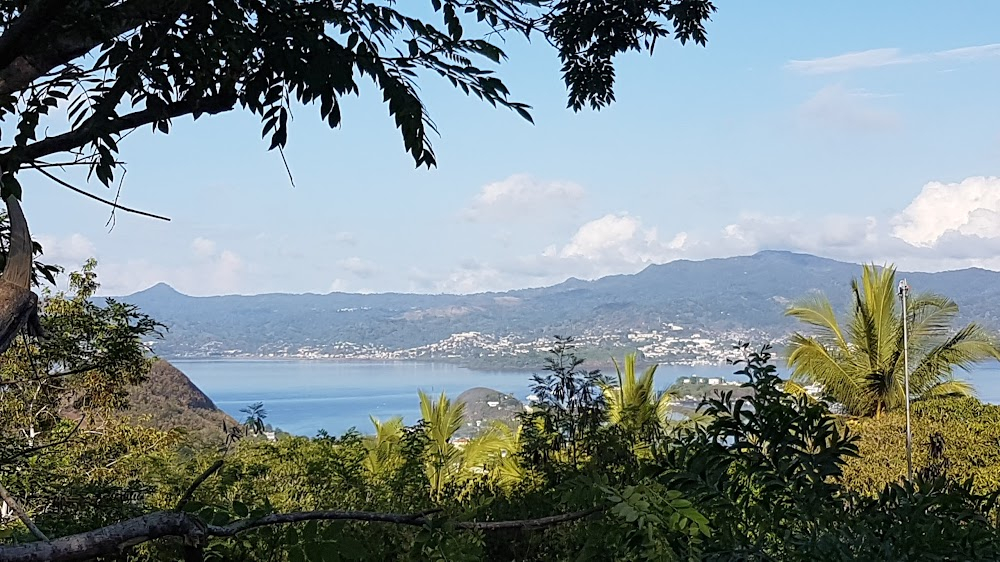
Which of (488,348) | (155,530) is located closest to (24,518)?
(155,530)

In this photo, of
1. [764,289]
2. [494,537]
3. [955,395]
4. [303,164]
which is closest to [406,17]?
[303,164]

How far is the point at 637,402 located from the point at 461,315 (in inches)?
983

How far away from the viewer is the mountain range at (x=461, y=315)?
21578mm

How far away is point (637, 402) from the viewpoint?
5477 millimetres

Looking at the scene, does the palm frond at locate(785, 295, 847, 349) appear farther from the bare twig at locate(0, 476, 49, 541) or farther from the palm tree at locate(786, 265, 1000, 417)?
the bare twig at locate(0, 476, 49, 541)

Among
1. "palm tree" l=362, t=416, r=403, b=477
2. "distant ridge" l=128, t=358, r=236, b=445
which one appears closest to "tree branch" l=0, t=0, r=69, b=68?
"palm tree" l=362, t=416, r=403, b=477

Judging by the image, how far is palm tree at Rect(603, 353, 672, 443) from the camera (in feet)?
13.2

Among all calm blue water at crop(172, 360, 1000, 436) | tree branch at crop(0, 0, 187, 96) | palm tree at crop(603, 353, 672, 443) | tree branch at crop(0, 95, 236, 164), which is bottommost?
calm blue water at crop(172, 360, 1000, 436)

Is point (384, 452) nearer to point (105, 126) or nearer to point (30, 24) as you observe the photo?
point (105, 126)

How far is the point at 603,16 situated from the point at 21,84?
1.36 m

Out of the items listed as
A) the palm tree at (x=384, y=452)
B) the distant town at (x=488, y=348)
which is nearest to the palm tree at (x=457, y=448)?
the palm tree at (x=384, y=452)

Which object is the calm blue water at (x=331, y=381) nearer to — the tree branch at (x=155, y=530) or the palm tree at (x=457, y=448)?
the palm tree at (x=457, y=448)

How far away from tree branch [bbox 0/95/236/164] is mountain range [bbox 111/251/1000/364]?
11768mm

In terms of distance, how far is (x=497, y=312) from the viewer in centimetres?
3177
